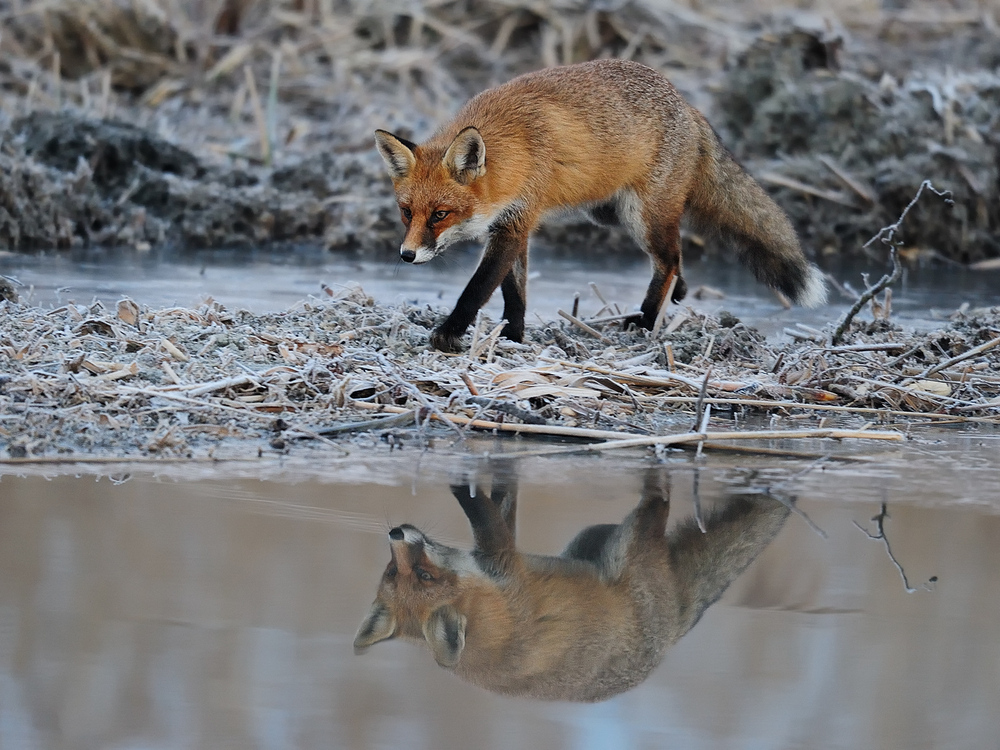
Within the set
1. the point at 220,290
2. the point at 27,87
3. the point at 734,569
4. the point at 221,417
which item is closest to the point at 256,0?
the point at 27,87

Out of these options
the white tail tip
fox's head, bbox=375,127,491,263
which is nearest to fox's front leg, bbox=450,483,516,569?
fox's head, bbox=375,127,491,263

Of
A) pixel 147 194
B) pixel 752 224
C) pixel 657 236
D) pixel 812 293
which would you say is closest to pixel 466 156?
pixel 657 236

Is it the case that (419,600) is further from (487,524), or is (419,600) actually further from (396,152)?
(396,152)

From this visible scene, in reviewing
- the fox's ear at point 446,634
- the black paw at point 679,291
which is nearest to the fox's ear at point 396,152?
the black paw at point 679,291

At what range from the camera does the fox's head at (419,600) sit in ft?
8.90

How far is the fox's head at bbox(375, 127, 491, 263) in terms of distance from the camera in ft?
18.4

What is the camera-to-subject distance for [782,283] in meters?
6.82

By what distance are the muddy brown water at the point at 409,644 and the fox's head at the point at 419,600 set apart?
0.05m

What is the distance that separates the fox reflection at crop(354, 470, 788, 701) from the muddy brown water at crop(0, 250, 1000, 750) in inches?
2.1

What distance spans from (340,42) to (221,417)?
29.4 feet

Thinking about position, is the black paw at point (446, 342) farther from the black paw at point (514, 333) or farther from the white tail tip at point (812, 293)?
the white tail tip at point (812, 293)

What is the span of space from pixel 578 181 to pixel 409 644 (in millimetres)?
3862

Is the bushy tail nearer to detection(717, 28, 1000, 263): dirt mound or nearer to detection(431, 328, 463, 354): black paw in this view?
detection(431, 328, 463, 354): black paw

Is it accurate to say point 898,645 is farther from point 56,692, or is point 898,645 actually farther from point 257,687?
point 56,692
